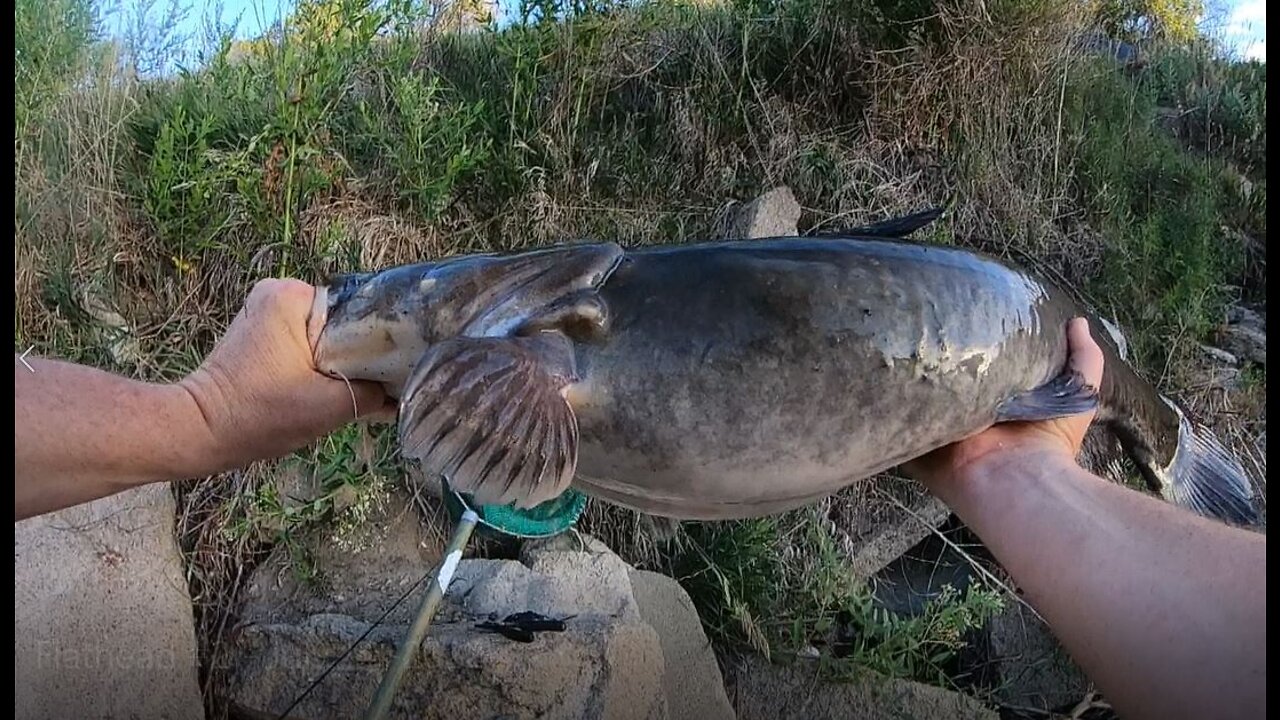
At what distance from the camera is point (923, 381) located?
4.63 feet

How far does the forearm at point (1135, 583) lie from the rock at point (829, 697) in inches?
79.4

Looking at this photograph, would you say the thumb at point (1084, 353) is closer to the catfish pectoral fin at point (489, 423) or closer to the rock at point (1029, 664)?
the catfish pectoral fin at point (489, 423)

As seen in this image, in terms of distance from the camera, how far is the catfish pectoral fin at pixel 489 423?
46.9 inches

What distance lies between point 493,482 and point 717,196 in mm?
3084

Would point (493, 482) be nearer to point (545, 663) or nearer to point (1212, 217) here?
point (545, 663)

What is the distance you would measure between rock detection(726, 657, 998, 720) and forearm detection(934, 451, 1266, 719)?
2.02m

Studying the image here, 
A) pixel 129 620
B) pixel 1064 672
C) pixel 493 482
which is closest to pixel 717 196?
pixel 1064 672

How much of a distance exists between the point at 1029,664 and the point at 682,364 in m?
3.21

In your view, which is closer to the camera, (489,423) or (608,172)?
(489,423)

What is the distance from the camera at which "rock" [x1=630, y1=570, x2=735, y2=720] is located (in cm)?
314

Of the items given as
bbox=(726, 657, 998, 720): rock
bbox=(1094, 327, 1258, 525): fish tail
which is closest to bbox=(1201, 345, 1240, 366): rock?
bbox=(726, 657, 998, 720): rock

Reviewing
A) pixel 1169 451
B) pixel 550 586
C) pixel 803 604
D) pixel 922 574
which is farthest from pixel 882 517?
pixel 1169 451

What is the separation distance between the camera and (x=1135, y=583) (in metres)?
1.24

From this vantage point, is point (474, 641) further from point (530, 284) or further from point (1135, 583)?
point (1135, 583)
